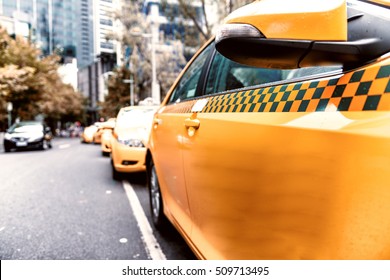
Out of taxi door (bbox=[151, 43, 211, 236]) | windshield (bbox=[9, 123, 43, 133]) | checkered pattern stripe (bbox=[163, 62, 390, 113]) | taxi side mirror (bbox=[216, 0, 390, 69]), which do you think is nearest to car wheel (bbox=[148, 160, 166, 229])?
taxi door (bbox=[151, 43, 211, 236])

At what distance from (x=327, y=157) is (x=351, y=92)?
8.0 inches

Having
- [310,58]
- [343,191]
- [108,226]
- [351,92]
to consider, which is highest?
[310,58]

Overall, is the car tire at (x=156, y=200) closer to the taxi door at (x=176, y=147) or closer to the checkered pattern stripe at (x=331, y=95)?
the taxi door at (x=176, y=147)

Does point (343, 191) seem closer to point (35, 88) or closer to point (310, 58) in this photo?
point (310, 58)

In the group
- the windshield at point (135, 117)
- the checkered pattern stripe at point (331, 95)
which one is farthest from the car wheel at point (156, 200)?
the windshield at point (135, 117)

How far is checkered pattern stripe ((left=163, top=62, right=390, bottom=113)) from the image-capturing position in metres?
0.98

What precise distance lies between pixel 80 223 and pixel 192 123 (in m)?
2.18

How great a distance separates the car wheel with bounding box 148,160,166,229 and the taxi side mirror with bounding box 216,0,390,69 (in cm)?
218

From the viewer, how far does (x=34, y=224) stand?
3.45 metres

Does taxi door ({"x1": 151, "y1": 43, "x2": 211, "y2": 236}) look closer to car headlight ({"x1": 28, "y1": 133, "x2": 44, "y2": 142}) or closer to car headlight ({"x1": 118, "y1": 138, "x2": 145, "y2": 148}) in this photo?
car headlight ({"x1": 118, "y1": 138, "x2": 145, "y2": 148})

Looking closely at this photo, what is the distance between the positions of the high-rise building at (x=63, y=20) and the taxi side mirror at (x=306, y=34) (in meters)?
1.99

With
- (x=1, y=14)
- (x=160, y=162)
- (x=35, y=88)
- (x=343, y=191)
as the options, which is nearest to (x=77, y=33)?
(x=1, y=14)

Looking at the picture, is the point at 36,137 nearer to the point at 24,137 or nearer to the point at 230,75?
the point at 24,137

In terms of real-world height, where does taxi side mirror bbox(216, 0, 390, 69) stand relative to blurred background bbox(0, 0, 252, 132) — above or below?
below
